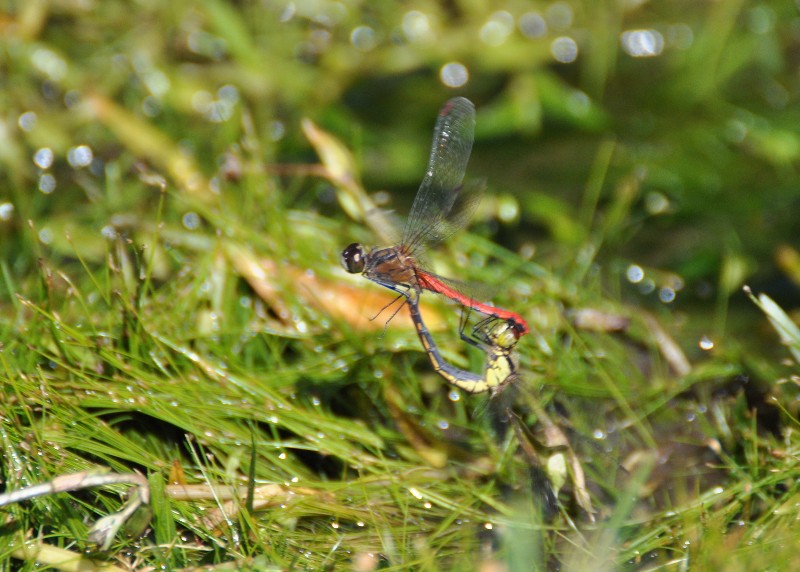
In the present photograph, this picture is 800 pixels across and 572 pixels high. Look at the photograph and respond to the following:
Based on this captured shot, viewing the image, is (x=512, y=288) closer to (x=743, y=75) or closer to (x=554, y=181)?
(x=554, y=181)

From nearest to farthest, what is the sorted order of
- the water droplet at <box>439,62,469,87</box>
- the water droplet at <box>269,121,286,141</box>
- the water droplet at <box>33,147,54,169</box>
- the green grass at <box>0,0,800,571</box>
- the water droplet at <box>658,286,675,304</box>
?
1. the green grass at <box>0,0,800,571</box>
2. the water droplet at <box>658,286,675,304</box>
3. the water droplet at <box>33,147,54,169</box>
4. the water droplet at <box>269,121,286,141</box>
5. the water droplet at <box>439,62,469,87</box>

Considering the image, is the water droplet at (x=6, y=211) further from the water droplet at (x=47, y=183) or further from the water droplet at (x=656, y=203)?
the water droplet at (x=656, y=203)

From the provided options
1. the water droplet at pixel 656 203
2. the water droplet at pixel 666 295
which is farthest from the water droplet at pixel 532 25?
the water droplet at pixel 666 295

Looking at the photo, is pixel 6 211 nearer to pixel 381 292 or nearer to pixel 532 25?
pixel 381 292

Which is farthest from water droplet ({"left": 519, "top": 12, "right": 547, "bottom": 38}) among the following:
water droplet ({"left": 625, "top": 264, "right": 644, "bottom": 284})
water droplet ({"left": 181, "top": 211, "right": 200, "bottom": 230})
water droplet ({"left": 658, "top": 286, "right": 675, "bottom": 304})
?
water droplet ({"left": 181, "top": 211, "right": 200, "bottom": 230})

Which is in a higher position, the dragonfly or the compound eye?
the compound eye

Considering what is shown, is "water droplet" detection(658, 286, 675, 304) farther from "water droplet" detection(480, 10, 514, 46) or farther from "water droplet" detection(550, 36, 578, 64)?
"water droplet" detection(480, 10, 514, 46)

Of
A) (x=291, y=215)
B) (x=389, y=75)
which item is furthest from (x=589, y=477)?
(x=389, y=75)
